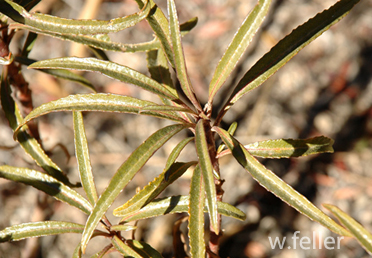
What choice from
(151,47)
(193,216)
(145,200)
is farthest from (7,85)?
(193,216)

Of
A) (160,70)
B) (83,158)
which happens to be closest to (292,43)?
(160,70)

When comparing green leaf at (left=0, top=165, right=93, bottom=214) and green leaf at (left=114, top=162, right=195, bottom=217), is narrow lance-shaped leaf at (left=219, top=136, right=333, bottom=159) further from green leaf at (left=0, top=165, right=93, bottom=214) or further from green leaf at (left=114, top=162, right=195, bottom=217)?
green leaf at (left=0, top=165, right=93, bottom=214)

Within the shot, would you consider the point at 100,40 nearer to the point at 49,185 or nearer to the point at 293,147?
the point at 49,185

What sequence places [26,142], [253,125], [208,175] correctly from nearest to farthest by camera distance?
[208,175], [26,142], [253,125]

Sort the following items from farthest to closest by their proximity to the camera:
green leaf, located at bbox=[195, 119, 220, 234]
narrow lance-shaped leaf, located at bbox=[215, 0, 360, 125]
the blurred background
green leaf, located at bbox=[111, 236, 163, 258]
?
the blurred background
green leaf, located at bbox=[111, 236, 163, 258]
narrow lance-shaped leaf, located at bbox=[215, 0, 360, 125]
green leaf, located at bbox=[195, 119, 220, 234]

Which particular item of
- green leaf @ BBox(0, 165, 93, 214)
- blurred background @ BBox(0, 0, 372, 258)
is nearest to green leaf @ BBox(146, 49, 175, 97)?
green leaf @ BBox(0, 165, 93, 214)

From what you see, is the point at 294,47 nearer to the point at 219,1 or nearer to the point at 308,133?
the point at 308,133

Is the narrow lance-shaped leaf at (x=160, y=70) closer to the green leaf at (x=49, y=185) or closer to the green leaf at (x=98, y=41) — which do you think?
the green leaf at (x=98, y=41)
